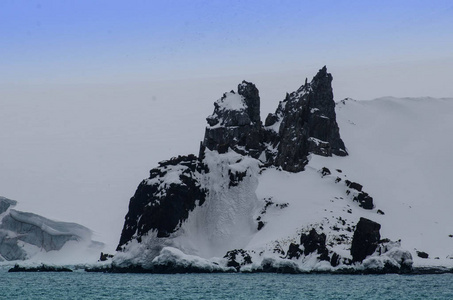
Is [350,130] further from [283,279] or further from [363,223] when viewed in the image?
[283,279]

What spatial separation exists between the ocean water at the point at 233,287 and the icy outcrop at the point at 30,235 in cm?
6808

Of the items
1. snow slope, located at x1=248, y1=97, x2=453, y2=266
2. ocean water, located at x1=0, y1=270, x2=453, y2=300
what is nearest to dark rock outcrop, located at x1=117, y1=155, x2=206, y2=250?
snow slope, located at x1=248, y1=97, x2=453, y2=266

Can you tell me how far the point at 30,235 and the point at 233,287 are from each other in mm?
100080

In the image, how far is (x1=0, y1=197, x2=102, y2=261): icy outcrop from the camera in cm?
16988

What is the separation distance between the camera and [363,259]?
4058 inches

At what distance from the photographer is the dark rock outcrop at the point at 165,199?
114688 mm

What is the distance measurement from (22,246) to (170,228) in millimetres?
68412

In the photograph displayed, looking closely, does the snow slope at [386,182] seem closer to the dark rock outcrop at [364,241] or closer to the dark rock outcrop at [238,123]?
the dark rock outcrop at [364,241]

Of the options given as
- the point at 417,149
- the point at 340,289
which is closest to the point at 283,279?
the point at 340,289

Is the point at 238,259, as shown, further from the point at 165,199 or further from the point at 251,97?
the point at 251,97

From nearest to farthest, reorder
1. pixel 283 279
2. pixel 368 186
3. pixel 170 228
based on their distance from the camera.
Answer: pixel 283 279 → pixel 170 228 → pixel 368 186

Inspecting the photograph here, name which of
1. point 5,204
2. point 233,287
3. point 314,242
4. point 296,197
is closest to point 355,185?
point 296,197

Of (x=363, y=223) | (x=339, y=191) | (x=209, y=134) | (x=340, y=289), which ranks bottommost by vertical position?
(x=340, y=289)

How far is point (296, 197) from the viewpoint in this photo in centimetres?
13288
